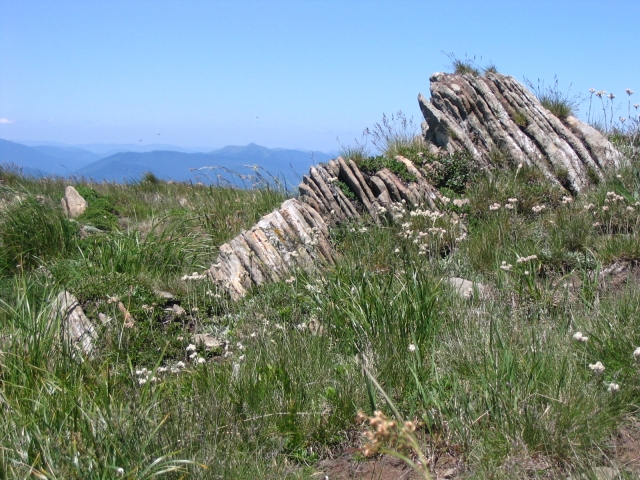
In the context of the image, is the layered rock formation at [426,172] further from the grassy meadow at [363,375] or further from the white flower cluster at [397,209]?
the grassy meadow at [363,375]

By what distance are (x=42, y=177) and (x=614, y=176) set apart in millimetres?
14308

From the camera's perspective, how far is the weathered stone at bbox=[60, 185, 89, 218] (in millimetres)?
10716

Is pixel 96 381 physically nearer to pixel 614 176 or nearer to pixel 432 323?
pixel 432 323

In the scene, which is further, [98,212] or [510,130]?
[98,212]

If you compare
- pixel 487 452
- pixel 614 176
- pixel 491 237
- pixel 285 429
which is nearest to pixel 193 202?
pixel 491 237

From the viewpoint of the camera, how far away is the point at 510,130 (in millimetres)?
9727

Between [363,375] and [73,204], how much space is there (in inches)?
345

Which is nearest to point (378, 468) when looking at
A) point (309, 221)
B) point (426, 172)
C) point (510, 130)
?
point (309, 221)

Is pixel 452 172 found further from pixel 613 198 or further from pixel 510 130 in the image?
pixel 613 198

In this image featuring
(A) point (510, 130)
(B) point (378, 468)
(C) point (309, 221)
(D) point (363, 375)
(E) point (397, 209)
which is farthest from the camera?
(A) point (510, 130)

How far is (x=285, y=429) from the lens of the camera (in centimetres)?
365

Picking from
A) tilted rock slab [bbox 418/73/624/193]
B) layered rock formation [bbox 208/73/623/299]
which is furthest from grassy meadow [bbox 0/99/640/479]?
tilted rock slab [bbox 418/73/624/193]

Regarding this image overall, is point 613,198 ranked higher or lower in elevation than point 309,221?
higher

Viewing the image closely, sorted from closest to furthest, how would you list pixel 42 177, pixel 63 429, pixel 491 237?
pixel 63 429 → pixel 491 237 → pixel 42 177
